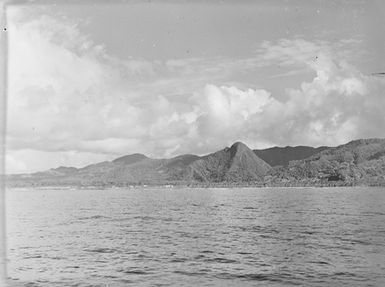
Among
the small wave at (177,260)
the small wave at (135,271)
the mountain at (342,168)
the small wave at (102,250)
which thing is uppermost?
the mountain at (342,168)

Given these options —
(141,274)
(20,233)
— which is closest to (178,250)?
(141,274)

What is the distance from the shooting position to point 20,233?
26.5 metres

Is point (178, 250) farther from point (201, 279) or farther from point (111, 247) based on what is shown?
point (201, 279)

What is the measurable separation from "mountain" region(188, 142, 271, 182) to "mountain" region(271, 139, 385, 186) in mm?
8853

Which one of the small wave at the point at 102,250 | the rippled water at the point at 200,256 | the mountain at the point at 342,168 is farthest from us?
the mountain at the point at 342,168

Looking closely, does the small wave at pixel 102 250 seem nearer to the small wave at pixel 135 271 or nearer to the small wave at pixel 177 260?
the small wave at pixel 177 260

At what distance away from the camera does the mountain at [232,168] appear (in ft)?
585

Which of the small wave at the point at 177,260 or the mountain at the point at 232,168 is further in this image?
the mountain at the point at 232,168

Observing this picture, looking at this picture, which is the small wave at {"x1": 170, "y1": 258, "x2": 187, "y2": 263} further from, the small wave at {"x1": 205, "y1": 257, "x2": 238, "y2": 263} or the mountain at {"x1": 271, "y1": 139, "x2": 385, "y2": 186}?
the mountain at {"x1": 271, "y1": 139, "x2": 385, "y2": 186}

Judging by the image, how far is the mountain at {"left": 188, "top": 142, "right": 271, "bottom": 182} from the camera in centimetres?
17841

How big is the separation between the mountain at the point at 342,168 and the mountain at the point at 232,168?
29.0 feet

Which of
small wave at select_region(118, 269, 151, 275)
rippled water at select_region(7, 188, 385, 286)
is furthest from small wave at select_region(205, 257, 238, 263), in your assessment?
small wave at select_region(118, 269, 151, 275)

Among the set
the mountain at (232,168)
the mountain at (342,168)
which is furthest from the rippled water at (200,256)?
the mountain at (232,168)

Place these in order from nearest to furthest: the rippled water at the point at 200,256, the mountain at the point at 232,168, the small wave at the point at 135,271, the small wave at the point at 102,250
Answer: the rippled water at the point at 200,256 < the small wave at the point at 135,271 < the small wave at the point at 102,250 < the mountain at the point at 232,168
